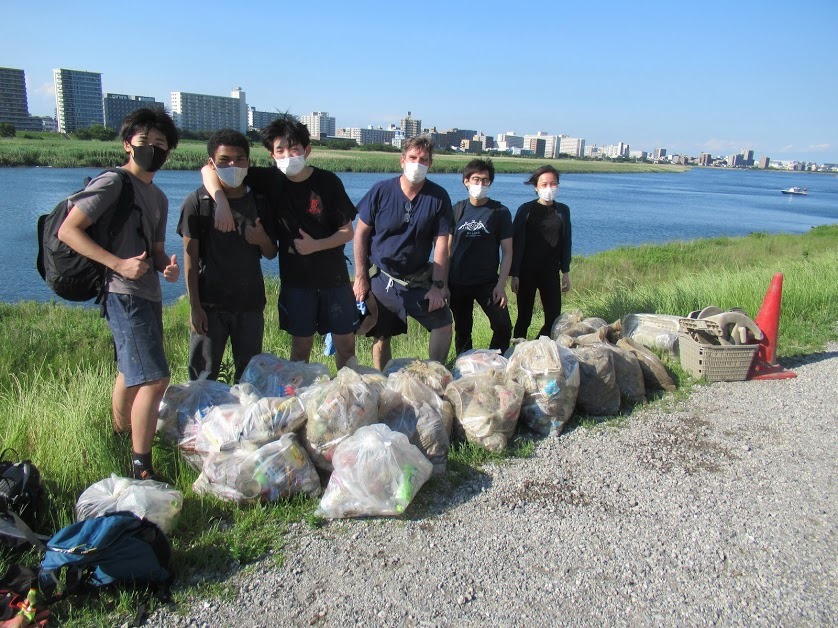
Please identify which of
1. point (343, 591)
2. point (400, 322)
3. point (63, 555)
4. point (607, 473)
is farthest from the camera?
point (400, 322)

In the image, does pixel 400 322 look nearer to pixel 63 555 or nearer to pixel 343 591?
pixel 343 591

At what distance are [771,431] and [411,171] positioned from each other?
3.06 metres

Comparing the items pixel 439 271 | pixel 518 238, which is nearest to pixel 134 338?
pixel 439 271

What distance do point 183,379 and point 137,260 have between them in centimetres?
246

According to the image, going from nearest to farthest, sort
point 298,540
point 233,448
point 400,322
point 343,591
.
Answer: point 343,591, point 298,540, point 233,448, point 400,322

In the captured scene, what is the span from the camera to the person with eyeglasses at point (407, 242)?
14.4 ft

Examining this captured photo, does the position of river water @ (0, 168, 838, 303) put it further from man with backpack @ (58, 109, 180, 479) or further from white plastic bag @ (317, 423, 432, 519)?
white plastic bag @ (317, 423, 432, 519)

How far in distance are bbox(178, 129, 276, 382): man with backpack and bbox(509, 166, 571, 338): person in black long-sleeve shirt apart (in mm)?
2468

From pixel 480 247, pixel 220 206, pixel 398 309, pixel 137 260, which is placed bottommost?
pixel 398 309

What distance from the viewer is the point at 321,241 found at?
12.9 ft

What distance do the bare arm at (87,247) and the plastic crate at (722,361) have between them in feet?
14.1

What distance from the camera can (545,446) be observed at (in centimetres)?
399

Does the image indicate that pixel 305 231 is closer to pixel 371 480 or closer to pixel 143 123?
pixel 143 123

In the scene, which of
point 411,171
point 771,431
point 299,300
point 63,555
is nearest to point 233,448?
point 63,555
